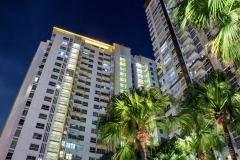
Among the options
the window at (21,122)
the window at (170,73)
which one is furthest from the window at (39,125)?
the window at (170,73)

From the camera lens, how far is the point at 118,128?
1584 cm

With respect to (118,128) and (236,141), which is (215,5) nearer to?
(118,128)

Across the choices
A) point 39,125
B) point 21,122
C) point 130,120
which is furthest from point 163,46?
point 130,120

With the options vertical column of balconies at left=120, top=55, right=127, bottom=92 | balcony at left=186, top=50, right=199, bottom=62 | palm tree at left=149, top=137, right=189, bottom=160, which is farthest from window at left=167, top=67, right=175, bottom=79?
palm tree at left=149, top=137, right=189, bottom=160

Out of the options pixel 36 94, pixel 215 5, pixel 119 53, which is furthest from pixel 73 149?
pixel 215 5

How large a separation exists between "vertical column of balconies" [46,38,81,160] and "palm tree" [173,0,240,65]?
45062 millimetres

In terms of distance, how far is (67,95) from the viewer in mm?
60156

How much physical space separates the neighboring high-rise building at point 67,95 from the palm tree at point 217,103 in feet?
119

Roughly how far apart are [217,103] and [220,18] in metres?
9.12

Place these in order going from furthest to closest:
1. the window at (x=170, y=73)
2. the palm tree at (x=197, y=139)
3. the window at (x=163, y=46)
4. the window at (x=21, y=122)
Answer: the window at (x=163, y=46) < the window at (x=170, y=73) < the window at (x=21, y=122) < the palm tree at (x=197, y=139)

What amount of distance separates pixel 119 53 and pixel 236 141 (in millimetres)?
52316

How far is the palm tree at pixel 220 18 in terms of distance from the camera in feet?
27.8

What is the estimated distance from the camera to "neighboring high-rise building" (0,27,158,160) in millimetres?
48688

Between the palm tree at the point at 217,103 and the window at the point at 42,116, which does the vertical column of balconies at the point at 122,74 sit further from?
the palm tree at the point at 217,103
